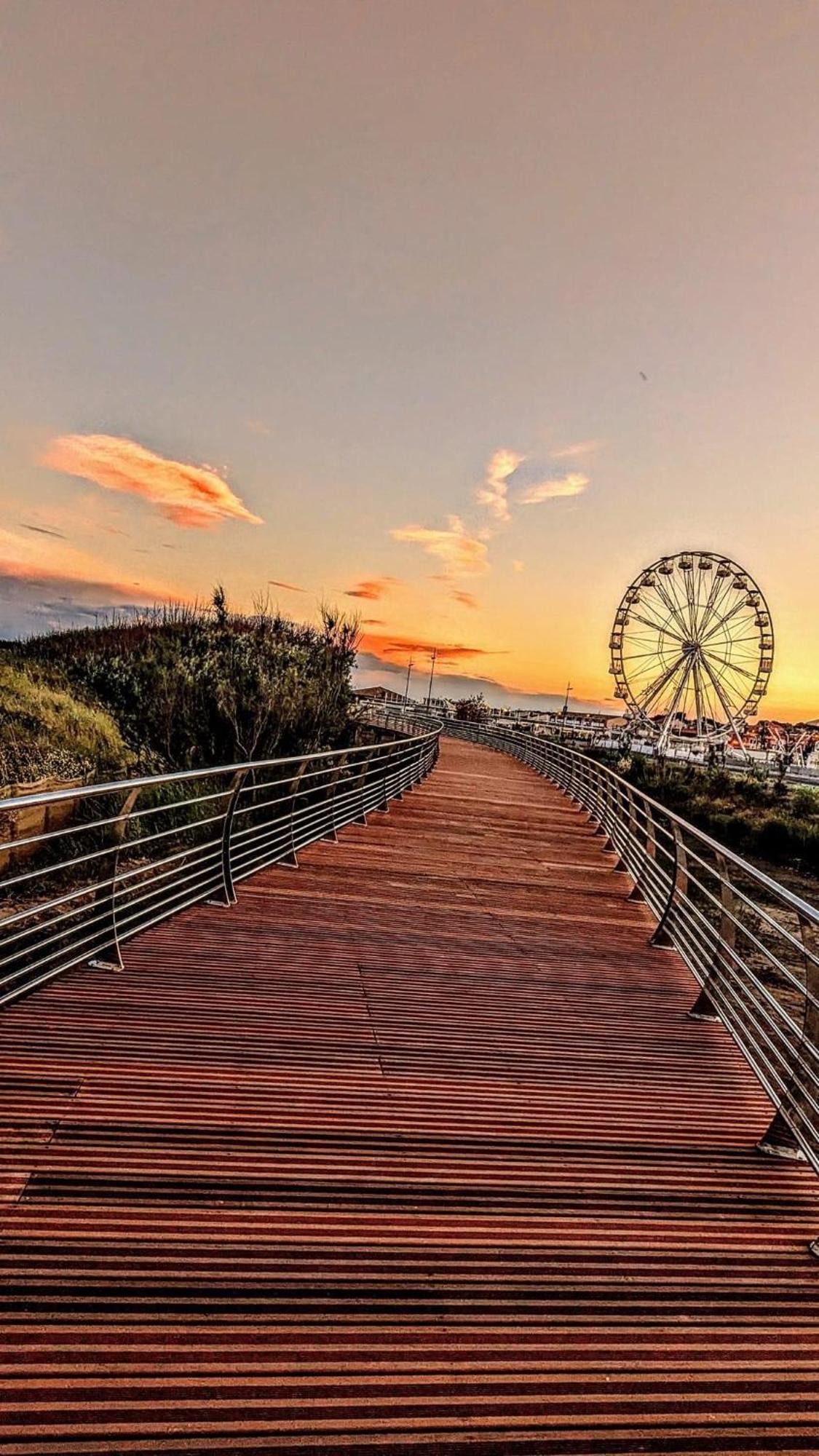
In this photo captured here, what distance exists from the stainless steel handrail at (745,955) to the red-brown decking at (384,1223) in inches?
6.7

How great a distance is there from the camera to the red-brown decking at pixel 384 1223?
5.41ft

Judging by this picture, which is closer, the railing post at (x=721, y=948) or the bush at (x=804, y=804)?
the railing post at (x=721, y=948)

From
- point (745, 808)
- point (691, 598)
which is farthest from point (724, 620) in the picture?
point (745, 808)

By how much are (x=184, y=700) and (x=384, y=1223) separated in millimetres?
14064

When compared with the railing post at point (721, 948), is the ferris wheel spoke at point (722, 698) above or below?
above

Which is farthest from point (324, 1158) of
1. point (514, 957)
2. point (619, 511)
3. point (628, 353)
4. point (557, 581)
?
point (557, 581)

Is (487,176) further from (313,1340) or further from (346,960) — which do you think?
(313,1340)

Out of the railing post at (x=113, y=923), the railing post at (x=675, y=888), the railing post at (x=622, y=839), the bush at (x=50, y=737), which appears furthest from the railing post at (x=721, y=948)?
the bush at (x=50, y=737)

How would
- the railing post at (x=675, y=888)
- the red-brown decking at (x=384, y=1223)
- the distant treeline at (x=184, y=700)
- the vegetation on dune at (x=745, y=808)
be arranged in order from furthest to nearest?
1. the vegetation on dune at (x=745, y=808)
2. the distant treeline at (x=184, y=700)
3. the railing post at (x=675, y=888)
4. the red-brown decking at (x=384, y=1223)

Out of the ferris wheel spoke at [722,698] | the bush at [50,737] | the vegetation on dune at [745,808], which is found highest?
the ferris wheel spoke at [722,698]

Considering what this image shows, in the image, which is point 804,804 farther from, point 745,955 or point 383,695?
point 383,695

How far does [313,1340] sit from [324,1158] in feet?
2.62

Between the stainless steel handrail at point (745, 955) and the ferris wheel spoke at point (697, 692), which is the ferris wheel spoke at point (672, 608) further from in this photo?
the stainless steel handrail at point (745, 955)

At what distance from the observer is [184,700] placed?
50.8 ft
